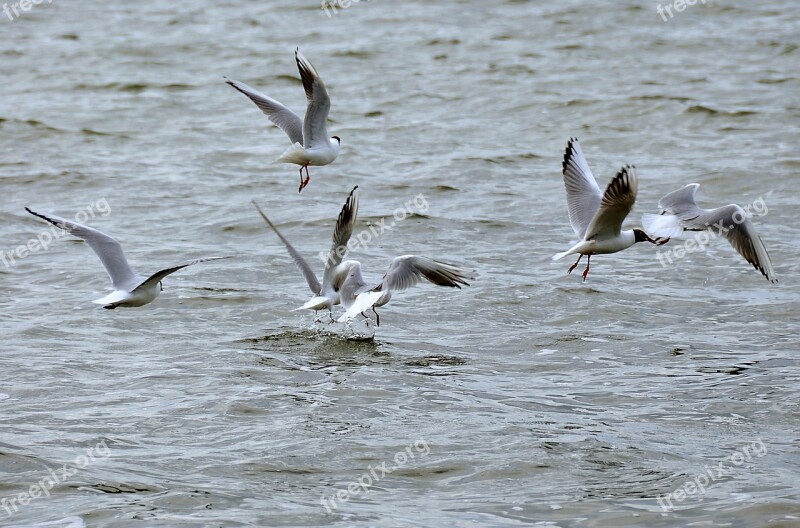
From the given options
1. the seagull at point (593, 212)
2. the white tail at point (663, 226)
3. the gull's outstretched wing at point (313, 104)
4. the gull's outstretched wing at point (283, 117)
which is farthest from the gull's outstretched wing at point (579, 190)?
the gull's outstretched wing at point (283, 117)

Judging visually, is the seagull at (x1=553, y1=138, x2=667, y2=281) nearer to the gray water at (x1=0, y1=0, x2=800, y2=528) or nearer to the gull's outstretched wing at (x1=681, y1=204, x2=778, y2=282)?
the gull's outstretched wing at (x1=681, y1=204, x2=778, y2=282)

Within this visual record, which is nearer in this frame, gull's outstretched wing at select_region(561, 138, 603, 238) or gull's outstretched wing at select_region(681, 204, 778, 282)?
gull's outstretched wing at select_region(681, 204, 778, 282)

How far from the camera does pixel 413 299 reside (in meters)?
10.9

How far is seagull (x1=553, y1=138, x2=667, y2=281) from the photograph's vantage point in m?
8.50

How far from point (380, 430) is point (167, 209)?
22.7 feet
